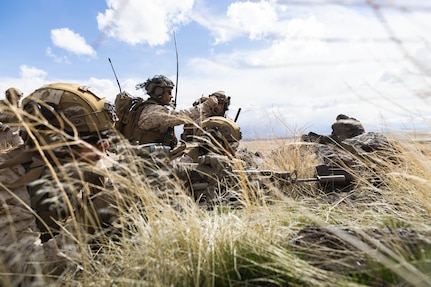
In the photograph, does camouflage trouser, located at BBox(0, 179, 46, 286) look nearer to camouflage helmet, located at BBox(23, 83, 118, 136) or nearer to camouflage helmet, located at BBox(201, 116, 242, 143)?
camouflage helmet, located at BBox(23, 83, 118, 136)

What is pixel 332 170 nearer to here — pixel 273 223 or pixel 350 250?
pixel 273 223

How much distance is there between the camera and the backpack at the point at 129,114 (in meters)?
5.82

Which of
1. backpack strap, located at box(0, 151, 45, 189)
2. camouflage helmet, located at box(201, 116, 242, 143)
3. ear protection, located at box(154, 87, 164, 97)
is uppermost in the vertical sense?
ear protection, located at box(154, 87, 164, 97)

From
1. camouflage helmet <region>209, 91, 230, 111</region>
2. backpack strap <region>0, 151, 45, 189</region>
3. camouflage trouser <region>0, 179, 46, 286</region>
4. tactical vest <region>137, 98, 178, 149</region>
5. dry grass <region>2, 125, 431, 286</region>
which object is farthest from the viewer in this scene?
camouflage helmet <region>209, 91, 230, 111</region>

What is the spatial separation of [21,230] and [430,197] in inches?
92.6

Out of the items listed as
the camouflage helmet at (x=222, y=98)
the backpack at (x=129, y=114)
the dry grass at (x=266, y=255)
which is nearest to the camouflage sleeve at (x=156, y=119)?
the backpack at (x=129, y=114)

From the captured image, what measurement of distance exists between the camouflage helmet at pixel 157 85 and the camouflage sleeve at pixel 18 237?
335 centimetres

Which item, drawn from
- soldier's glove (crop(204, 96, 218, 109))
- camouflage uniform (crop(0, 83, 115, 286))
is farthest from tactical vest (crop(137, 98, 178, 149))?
camouflage uniform (crop(0, 83, 115, 286))

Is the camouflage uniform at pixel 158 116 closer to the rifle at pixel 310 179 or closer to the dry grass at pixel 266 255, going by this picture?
the rifle at pixel 310 179

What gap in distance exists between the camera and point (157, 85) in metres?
5.82

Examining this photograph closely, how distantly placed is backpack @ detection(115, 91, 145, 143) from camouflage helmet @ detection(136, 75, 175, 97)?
0.65 feet

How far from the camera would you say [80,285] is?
1870mm

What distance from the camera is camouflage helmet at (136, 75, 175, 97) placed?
230 inches

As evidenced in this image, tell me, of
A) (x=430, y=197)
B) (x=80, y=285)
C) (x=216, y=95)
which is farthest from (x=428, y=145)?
(x=216, y=95)
